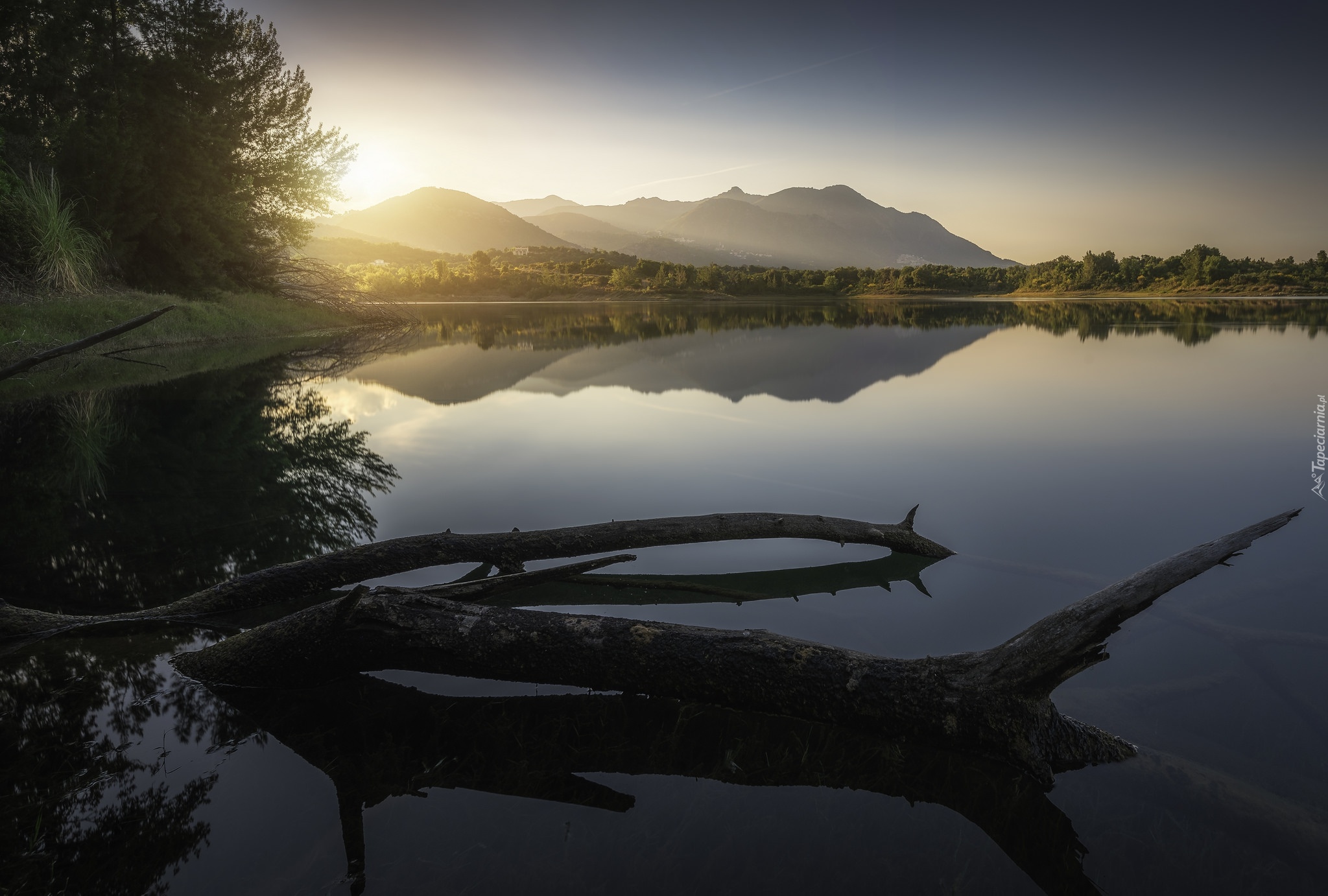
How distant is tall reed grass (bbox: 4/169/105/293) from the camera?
15.5m

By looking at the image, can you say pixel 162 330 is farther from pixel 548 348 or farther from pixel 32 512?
pixel 32 512

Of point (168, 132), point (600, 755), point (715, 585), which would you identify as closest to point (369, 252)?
point (168, 132)

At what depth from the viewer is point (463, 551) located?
4855mm

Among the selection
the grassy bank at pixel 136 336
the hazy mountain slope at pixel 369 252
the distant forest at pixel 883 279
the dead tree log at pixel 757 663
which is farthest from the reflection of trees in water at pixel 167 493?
the hazy mountain slope at pixel 369 252

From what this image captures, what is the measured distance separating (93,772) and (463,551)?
2306 mm

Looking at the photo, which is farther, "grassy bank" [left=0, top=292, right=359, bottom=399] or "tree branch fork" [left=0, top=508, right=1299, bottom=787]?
"grassy bank" [left=0, top=292, right=359, bottom=399]

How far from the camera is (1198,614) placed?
4.65m

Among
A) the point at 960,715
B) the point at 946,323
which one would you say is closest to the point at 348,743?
the point at 960,715

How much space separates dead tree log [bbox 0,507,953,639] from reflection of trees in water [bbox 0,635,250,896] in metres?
0.30

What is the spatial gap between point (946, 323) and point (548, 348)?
24152 millimetres

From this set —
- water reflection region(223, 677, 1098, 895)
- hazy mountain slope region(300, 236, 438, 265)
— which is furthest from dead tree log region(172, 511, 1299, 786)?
hazy mountain slope region(300, 236, 438, 265)

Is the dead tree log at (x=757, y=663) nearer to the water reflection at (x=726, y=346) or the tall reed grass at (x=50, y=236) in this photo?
the water reflection at (x=726, y=346)

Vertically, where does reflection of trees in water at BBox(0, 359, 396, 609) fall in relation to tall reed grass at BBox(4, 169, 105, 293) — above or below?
below

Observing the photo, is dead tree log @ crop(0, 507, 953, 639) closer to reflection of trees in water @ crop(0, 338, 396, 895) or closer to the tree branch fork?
the tree branch fork
